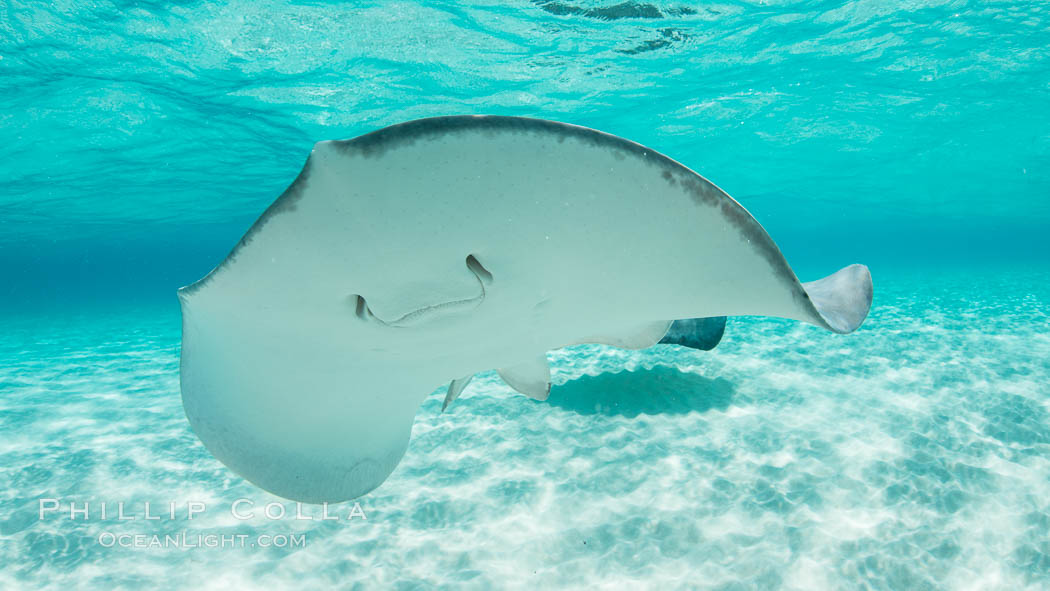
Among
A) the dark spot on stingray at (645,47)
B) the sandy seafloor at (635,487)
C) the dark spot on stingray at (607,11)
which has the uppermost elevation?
the dark spot on stingray at (607,11)

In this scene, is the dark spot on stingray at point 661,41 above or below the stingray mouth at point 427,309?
above

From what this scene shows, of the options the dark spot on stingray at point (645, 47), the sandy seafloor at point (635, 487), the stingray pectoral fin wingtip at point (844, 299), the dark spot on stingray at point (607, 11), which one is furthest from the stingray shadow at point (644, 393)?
the dark spot on stingray at point (645, 47)

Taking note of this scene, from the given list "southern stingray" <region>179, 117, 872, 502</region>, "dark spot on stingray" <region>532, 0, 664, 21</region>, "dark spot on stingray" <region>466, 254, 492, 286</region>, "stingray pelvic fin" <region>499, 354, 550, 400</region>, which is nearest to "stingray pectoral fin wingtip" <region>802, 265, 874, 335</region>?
"southern stingray" <region>179, 117, 872, 502</region>

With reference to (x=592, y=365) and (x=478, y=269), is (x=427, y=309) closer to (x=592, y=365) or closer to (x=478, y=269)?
(x=478, y=269)

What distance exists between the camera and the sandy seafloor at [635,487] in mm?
3217

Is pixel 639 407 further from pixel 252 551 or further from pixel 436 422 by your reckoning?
pixel 252 551

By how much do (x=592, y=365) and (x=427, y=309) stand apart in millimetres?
6169

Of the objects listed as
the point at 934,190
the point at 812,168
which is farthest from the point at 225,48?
the point at 934,190

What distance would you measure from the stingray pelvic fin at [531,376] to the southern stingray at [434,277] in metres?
0.66

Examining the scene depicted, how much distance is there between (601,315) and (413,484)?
293 cm

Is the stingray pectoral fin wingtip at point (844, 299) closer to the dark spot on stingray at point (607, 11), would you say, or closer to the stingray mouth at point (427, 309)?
the stingray mouth at point (427, 309)

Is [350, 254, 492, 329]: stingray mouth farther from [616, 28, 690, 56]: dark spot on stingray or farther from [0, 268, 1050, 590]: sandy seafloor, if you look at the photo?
[616, 28, 690, 56]: dark spot on stingray

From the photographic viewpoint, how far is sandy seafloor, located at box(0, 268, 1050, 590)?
10.6ft

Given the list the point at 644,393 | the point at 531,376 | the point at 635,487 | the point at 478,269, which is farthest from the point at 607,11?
the point at 478,269
